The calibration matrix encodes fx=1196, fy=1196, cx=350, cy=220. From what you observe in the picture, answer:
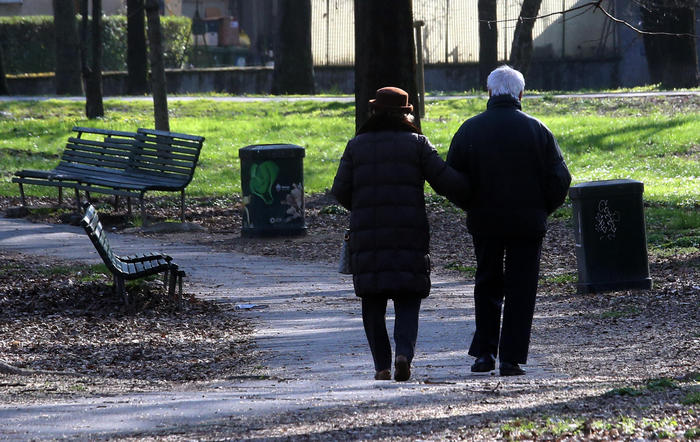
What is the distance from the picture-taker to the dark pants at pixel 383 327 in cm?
668

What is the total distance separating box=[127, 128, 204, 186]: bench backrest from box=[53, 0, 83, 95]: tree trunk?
15.8 meters

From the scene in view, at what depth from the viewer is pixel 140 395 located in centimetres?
641

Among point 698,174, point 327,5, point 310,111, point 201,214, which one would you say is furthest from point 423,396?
point 327,5

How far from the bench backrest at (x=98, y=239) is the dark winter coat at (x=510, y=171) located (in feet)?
11.2

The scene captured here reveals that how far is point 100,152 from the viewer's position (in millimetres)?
16391

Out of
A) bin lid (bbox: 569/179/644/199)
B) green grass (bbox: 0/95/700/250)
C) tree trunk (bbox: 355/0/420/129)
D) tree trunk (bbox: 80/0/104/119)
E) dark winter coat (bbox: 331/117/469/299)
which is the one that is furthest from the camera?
tree trunk (bbox: 80/0/104/119)

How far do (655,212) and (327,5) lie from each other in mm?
24455

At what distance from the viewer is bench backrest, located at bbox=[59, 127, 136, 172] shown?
16031 mm

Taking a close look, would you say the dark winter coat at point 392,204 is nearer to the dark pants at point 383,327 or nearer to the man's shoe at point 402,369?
the dark pants at point 383,327

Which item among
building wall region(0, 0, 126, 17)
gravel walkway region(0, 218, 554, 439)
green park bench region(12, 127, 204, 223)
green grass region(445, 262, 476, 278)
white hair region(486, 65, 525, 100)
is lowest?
green grass region(445, 262, 476, 278)

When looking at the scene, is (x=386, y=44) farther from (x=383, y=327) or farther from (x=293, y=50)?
(x=293, y=50)

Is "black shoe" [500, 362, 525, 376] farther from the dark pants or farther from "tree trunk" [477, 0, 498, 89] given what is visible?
"tree trunk" [477, 0, 498, 89]

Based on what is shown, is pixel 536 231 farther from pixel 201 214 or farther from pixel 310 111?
pixel 310 111

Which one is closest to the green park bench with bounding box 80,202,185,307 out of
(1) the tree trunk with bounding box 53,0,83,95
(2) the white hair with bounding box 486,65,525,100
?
(2) the white hair with bounding box 486,65,525,100
